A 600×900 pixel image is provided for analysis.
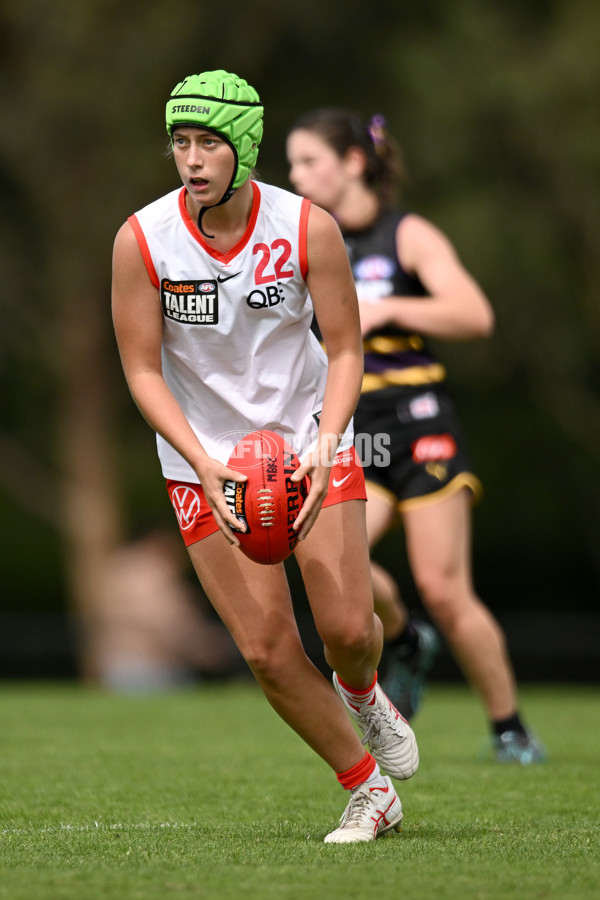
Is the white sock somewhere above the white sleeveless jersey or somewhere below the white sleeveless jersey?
below

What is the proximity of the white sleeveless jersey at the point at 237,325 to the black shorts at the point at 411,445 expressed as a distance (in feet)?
5.32

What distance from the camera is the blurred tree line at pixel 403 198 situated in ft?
40.0

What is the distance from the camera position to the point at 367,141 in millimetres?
5516

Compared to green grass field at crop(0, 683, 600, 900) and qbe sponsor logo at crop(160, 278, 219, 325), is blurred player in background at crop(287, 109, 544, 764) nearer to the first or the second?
green grass field at crop(0, 683, 600, 900)

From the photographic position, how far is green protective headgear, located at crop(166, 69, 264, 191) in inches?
133

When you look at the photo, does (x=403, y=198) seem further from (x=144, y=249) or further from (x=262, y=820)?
(x=262, y=820)

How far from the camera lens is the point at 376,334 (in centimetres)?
545

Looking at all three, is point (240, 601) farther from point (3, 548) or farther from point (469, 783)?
point (3, 548)

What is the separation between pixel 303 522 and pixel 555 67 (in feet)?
32.0

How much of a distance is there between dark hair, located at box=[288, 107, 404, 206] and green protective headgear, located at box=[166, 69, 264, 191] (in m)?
1.95

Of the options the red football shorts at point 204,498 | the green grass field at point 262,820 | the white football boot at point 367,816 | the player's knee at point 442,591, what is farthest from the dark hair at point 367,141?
the white football boot at point 367,816

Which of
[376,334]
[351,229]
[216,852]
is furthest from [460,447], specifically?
[216,852]

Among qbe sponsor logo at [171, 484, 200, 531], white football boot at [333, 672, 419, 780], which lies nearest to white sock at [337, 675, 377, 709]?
white football boot at [333, 672, 419, 780]

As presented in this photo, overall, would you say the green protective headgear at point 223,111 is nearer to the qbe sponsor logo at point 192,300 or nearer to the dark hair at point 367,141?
the qbe sponsor logo at point 192,300
